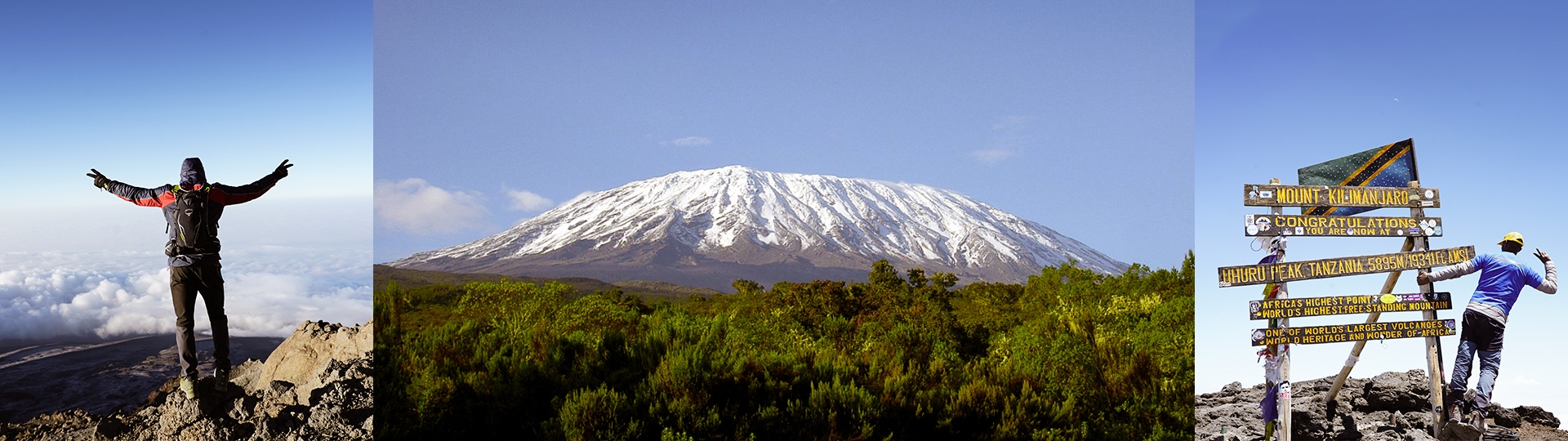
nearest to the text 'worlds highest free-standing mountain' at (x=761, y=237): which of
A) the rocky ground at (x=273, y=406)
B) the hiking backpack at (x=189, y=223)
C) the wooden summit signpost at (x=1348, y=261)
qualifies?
the rocky ground at (x=273, y=406)

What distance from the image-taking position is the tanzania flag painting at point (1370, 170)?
248 inches

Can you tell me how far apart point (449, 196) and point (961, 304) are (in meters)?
4.99

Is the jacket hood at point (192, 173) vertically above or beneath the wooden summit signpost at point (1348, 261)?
above

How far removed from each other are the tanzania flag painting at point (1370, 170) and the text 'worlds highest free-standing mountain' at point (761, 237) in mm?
3281

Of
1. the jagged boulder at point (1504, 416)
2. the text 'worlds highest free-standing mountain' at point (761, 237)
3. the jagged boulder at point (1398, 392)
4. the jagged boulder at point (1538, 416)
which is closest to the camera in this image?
the jagged boulder at point (1398, 392)

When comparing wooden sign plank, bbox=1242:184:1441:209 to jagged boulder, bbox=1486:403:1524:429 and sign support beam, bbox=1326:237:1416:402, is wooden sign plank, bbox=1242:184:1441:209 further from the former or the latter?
jagged boulder, bbox=1486:403:1524:429

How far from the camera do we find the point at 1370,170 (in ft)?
21.0

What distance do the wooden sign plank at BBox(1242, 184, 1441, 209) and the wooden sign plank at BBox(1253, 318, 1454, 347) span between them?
0.77 meters

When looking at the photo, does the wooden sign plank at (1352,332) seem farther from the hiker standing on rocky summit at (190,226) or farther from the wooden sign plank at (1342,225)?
the hiker standing on rocky summit at (190,226)

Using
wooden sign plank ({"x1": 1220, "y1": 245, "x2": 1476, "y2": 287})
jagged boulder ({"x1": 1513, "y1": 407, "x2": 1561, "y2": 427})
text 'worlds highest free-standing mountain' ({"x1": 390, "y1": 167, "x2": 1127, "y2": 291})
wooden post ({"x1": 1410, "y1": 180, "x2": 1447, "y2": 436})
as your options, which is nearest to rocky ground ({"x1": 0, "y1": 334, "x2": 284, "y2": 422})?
text 'worlds highest free-standing mountain' ({"x1": 390, "y1": 167, "x2": 1127, "y2": 291})

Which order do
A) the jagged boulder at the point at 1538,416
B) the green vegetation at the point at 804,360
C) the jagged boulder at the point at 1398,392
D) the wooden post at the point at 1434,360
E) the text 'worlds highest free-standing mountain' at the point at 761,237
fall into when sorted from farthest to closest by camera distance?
the text 'worlds highest free-standing mountain' at the point at 761,237, the jagged boulder at the point at 1538,416, the jagged boulder at the point at 1398,392, the green vegetation at the point at 804,360, the wooden post at the point at 1434,360

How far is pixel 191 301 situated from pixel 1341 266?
6587 millimetres

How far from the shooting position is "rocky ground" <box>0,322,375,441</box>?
5.29 m

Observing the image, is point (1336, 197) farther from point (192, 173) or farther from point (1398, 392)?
point (192, 173)
